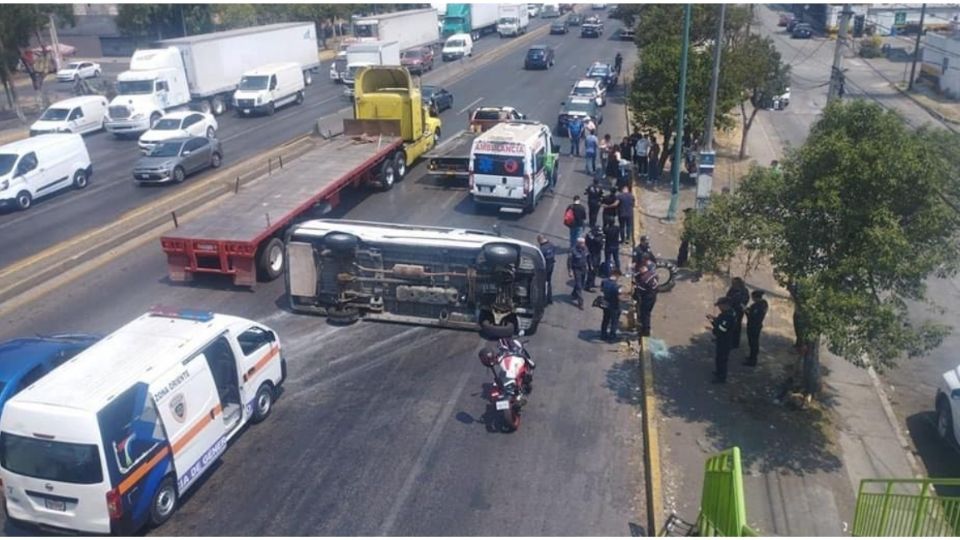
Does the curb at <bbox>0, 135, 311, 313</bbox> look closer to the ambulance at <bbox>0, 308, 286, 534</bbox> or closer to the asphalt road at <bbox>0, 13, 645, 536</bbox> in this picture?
the asphalt road at <bbox>0, 13, 645, 536</bbox>

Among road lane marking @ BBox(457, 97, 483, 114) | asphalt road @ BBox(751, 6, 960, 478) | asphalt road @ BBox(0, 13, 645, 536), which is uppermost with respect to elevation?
asphalt road @ BBox(0, 13, 645, 536)

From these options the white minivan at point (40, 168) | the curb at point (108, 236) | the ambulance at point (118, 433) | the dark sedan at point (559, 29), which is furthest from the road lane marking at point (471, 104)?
the dark sedan at point (559, 29)

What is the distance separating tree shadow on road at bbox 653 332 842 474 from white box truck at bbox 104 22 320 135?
2937cm

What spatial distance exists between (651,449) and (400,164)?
16030 millimetres

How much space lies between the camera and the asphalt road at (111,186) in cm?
2148

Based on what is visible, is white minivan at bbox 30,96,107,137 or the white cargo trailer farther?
the white cargo trailer

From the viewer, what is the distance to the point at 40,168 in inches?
968

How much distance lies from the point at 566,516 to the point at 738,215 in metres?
5.40

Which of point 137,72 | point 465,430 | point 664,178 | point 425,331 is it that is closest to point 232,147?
point 137,72

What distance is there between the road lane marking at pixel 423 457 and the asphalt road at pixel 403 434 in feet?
0.09

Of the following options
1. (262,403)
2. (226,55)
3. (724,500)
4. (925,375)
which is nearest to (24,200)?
(262,403)

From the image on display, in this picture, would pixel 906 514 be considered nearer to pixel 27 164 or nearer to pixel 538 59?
pixel 27 164

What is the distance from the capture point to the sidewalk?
10305 mm

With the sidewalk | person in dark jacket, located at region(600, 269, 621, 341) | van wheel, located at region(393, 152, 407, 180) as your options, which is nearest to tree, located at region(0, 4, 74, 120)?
van wheel, located at region(393, 152, 407, 180)
